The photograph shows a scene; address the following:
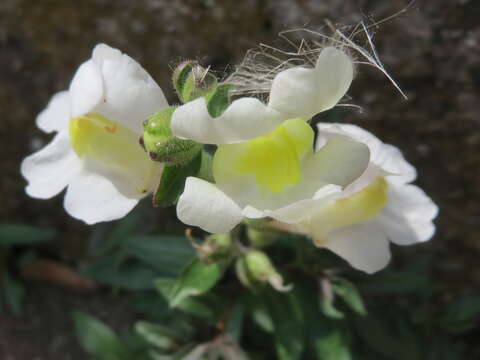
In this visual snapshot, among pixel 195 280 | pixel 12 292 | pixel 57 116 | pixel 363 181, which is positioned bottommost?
pixel 12 292

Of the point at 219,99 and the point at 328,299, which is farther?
the point at 328,299

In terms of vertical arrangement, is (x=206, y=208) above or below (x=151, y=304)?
above

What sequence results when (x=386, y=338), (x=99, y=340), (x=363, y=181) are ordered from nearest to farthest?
1. (x=363, y=181)
2. (x=386, y=338)
3. (x=99, y=340)

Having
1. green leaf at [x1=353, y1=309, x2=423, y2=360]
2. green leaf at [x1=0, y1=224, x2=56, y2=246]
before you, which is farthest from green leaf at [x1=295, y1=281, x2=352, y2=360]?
green leaf at [x1=0, y1=224, x2=56, y2=246]

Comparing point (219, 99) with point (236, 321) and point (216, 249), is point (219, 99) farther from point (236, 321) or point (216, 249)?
point (236, 321)

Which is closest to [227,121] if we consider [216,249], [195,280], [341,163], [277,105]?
[277,105]

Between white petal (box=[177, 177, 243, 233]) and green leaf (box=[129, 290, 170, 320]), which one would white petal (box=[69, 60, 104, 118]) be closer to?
white petal (box=[177, 177, 243, 233])
